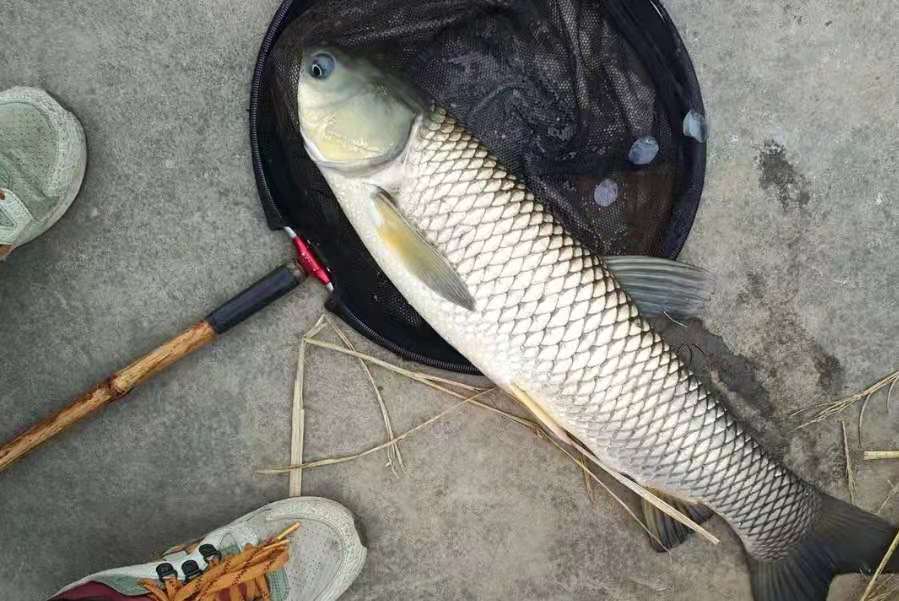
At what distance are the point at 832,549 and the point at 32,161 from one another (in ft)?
7.28

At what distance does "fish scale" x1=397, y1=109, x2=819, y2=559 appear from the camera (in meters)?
1.38

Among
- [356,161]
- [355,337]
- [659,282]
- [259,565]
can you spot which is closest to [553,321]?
[659,282]

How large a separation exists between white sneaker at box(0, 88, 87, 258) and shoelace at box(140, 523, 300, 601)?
36.8 inches

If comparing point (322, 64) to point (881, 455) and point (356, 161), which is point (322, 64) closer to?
point (356, 161)

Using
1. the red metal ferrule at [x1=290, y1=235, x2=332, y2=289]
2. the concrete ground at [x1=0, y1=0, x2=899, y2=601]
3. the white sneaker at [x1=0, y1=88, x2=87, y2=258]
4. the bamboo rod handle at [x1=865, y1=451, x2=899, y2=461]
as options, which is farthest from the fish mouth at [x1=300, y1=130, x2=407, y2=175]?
the bamboo rod handle at [x1=865, y1=451, x2=899, y2=461]

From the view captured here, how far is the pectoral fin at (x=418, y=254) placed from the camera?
138 centimetres

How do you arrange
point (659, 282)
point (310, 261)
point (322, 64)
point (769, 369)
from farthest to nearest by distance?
point (769, 369), point (310, 261), point (659, 282), point (322, 64)

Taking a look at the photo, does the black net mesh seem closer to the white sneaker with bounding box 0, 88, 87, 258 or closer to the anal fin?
the white sneaker with bounding box 0, 88, 87, 258

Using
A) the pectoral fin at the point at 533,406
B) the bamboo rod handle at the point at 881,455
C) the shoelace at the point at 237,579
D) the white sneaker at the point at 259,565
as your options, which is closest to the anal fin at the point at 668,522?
the pectoral fin at the point at 533,406

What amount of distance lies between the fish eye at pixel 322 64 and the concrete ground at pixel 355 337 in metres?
0.47

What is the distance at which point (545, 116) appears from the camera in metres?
1.65

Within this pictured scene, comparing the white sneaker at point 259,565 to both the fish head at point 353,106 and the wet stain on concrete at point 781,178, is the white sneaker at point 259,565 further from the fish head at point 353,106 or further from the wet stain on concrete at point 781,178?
the wet stain on concrete at point 781,178

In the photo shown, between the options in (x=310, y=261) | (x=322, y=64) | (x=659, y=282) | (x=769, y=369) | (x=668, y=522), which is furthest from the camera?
(x=769, y=369)

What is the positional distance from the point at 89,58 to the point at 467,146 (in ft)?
3.53
